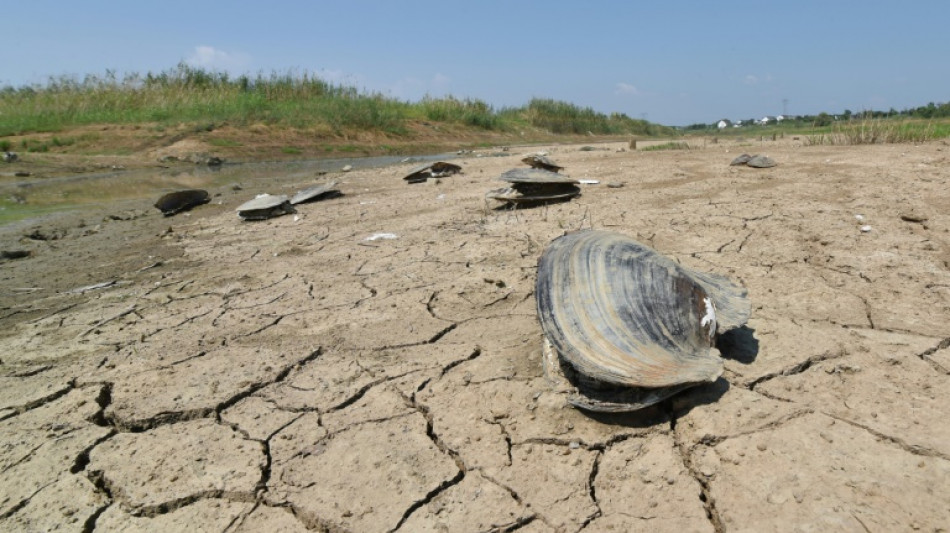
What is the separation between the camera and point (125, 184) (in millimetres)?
10227

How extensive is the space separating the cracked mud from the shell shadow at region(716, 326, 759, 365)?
0.04 ft

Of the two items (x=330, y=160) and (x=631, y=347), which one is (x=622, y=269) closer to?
(x=631, y=347)

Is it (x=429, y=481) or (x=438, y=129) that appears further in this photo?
(x=438, y=129)

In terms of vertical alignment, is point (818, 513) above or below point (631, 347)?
below

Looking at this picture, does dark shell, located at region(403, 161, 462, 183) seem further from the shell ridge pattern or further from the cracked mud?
the shell ridge pattern

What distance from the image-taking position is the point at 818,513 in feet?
4.79

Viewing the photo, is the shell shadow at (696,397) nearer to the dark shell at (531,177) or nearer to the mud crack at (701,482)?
the mud crack at (701,482)

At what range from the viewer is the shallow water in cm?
806

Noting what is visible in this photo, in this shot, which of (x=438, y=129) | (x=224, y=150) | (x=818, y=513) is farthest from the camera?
(x=438, y=129)

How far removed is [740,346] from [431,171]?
6.61m

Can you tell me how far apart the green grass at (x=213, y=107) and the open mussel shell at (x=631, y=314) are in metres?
15.2

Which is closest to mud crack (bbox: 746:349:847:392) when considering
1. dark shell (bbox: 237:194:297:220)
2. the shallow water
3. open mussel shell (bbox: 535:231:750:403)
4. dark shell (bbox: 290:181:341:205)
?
open mussel shell (bbox: 535:231:750:403)

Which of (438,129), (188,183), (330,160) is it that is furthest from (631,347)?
(438,129)

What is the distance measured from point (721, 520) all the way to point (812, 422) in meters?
0.56
